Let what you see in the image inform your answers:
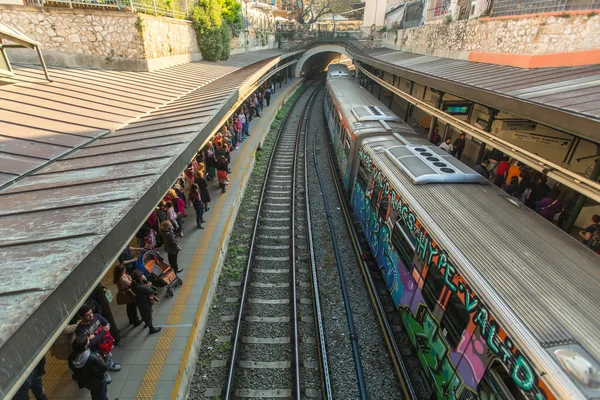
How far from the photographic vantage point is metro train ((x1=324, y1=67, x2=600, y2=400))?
301 cm

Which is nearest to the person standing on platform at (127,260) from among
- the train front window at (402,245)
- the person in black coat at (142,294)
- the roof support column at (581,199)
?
the person in black coat at (142,294)

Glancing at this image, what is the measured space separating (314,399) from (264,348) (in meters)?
1.38

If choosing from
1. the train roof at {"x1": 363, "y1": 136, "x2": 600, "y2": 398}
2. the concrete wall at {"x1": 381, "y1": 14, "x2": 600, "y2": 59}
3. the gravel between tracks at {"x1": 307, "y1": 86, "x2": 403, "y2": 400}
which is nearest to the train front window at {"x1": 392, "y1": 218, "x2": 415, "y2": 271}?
the train roof at {"x1": 363, "y1": 136, "x2": 600, "y2": 398}

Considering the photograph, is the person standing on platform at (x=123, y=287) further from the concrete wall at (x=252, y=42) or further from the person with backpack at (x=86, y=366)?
the concrete wall at (x=252, y=42)

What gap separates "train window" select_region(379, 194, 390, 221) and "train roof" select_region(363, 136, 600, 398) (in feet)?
2.25

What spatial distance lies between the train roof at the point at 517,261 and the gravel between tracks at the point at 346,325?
3.00 meters

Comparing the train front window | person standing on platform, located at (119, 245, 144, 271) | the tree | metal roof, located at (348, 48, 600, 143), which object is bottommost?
person standing on platform, located at (119, 245, 144, 271)

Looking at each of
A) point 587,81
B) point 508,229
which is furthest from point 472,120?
point 508,229

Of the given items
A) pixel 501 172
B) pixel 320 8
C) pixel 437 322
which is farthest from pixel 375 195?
pixel 320 8

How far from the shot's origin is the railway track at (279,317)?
579 cm

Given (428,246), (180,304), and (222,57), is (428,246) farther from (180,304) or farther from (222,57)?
(222,57)

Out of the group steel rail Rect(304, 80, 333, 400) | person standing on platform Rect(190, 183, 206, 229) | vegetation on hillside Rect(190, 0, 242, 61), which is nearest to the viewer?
steel rail Rect(304, 80, 333, 400)

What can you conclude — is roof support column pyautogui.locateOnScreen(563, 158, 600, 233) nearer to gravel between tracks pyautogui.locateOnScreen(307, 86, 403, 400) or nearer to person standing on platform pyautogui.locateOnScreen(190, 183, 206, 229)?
gravel between tracks pyautogui.locateOnScreen(307, 86, 403, 400)

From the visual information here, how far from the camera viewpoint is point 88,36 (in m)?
13.4
